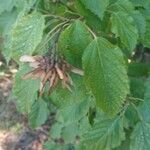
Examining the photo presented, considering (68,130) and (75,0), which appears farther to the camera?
(68,130)

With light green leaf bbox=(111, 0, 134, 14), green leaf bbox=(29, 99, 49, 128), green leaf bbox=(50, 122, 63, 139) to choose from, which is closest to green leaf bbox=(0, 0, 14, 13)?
green leaf bbox=(29, 99, 49, 128)

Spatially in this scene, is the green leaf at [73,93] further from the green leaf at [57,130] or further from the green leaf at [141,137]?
the green leaf at [57,130]

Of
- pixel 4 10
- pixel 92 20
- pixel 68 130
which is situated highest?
pixel 92 20

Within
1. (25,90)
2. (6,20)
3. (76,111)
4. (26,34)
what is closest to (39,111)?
(76,111)

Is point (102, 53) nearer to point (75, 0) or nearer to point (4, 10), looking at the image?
point (75, 0)

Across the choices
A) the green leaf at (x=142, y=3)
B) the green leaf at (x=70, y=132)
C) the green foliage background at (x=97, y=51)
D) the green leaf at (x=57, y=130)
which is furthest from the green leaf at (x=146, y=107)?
the green leaf at (x=57, y=130)

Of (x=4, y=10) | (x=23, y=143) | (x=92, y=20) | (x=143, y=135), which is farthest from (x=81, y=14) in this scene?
(x=23, y=143)
